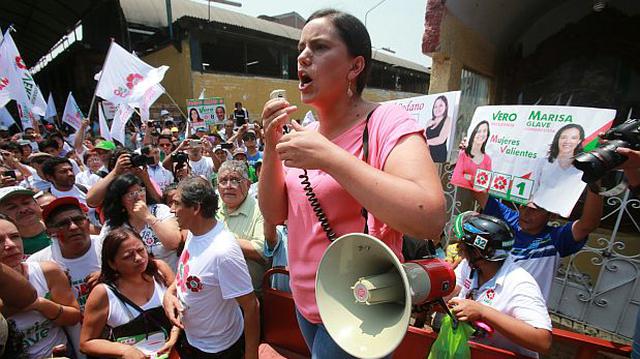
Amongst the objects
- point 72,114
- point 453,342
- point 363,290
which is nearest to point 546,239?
point 453,342

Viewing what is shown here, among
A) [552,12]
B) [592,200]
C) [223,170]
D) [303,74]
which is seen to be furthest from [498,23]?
[303,74]

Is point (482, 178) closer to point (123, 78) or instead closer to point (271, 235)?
point (271, 235)

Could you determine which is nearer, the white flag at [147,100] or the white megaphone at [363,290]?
the white megaphone at [363,290]

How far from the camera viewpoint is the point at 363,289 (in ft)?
3.04

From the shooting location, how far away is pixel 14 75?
617 centimetres

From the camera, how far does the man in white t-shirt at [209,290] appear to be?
205cm

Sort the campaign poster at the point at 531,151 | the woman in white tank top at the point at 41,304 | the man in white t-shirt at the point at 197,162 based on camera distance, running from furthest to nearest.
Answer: the man in white t-shirt at the point at 197,162, the campaign poster at the point at 531,151, the woman in white tank top at the point at 41,304

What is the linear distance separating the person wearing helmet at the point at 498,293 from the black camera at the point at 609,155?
1.79ft

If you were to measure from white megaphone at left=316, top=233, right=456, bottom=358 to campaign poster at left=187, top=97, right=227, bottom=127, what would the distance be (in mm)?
9240

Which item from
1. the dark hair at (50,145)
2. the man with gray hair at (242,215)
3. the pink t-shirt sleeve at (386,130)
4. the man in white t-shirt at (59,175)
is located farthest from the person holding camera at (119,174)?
the dark hair at (50,145)

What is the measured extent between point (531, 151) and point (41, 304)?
394 cm

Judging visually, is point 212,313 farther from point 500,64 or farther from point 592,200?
point 500,64

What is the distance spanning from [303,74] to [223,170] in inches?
89.0

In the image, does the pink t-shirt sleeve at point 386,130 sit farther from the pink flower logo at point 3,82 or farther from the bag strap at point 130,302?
the pink flower logo at point 3,82
